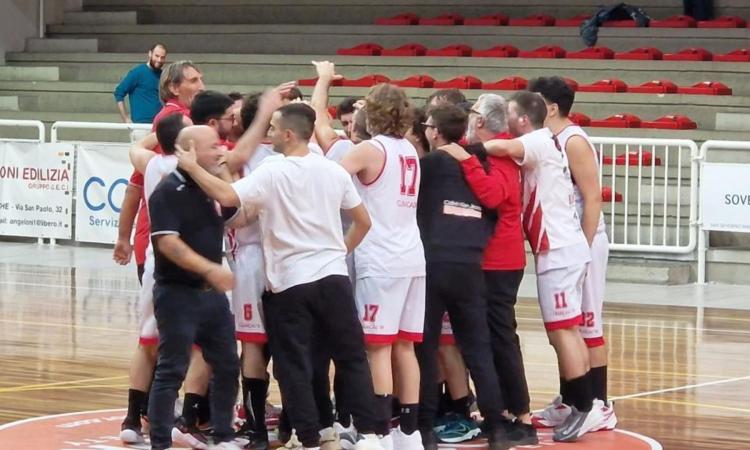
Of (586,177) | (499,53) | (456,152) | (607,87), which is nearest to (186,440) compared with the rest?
(456,152)

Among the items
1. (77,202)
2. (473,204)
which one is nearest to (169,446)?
(473,204)

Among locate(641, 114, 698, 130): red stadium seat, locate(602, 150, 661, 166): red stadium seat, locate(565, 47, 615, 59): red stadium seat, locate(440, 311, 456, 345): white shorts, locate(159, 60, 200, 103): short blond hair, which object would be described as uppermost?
locate(565, 47, 615, 59): red stadium seat

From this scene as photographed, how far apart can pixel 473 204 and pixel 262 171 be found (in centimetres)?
119

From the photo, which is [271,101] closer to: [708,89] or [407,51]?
[708,89]

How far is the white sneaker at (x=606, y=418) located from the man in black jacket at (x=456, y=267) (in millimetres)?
742

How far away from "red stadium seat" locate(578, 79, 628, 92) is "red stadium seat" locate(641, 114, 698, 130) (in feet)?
4.01

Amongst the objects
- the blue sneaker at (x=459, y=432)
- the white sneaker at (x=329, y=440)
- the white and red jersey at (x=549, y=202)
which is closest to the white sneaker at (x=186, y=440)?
the white sneaker at (x=329, y=440)

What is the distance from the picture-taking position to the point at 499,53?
68.5ft

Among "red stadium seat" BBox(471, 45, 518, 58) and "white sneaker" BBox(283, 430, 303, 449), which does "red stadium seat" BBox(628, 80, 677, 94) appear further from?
"white sneaker" BBox(283, 430, 303, 449)

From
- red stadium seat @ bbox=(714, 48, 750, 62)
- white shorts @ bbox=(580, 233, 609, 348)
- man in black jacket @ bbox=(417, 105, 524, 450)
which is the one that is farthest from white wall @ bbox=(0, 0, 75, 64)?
man in black jacket @ bbox=(417, 105, 524, 450)

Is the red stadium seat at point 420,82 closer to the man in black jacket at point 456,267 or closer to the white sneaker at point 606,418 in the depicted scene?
the white sneaker at point 606,418

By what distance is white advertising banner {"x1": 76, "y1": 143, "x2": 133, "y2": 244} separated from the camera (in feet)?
55.9

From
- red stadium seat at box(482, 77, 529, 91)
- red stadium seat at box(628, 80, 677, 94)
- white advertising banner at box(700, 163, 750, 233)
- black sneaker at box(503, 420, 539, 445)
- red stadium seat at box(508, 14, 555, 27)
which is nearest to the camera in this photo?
black sneaker at box(503, 420, 539, 445)

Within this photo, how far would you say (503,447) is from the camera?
26.0ft
